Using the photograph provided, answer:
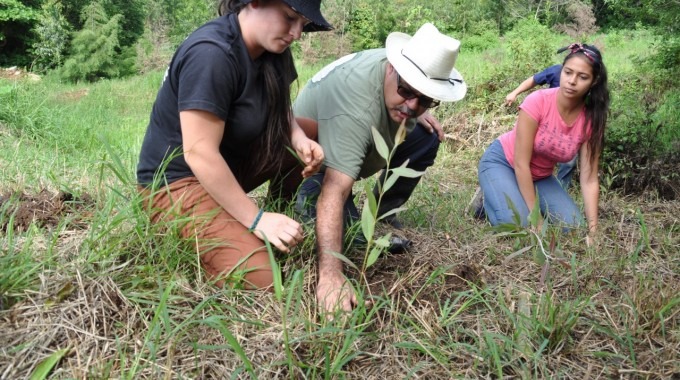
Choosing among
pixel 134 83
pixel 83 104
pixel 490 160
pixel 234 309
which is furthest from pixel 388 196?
pixel 134 83

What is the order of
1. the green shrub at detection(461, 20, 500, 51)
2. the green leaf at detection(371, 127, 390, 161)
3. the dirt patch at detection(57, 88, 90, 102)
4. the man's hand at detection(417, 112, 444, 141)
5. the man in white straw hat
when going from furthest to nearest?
the green shrub at detection(461, 20, 500, 51) → the dirt patch at detection(57, 88, 90, 102) → the man's hand at detection(417, 112, 444, 141) → the man in white straw hat → the green leaf at detection(371, 127, 390, 161)

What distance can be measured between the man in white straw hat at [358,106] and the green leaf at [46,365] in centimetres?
80

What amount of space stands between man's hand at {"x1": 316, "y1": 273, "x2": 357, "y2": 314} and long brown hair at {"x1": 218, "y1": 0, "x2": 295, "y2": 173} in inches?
25.6

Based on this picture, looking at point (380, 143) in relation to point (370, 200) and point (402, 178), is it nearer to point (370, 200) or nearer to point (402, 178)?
point (370, 200)

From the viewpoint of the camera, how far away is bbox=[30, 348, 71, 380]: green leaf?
1.68 m

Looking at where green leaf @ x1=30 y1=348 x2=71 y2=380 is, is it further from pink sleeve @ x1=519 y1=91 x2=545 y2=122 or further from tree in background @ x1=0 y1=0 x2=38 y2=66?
tree in background @ x1=0 y1=0 x2=38 y2=66

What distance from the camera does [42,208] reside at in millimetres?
2535

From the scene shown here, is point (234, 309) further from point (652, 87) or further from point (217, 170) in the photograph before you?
point (652, 87)

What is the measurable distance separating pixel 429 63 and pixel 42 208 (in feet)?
5.61

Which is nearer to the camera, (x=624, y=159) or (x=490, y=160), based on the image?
(x=490, y=160)

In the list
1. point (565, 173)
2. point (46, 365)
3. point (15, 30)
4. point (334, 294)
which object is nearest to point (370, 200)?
point (334, 294)

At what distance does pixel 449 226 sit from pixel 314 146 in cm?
105

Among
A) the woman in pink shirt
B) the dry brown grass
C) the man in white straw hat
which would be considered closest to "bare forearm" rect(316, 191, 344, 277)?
the man in white straw hat

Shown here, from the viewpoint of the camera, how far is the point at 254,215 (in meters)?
2.27
